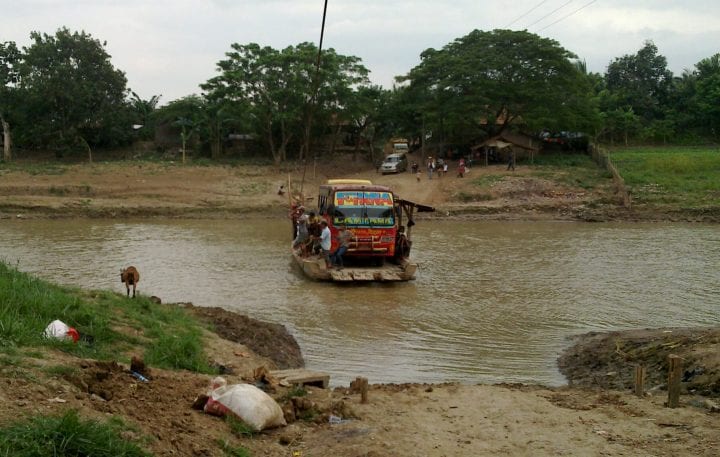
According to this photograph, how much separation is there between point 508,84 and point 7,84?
30996mm

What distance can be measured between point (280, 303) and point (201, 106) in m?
35.0

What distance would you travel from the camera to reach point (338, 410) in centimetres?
717

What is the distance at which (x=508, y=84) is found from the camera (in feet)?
141

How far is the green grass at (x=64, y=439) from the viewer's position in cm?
457

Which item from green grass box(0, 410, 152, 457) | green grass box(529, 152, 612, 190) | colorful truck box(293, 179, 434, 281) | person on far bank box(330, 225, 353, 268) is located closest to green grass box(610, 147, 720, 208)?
green grass box(529, 152, 612, 190)

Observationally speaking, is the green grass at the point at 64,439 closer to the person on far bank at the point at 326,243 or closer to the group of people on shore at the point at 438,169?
the person on far bank at the point at 326,243

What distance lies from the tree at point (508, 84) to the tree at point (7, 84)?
24956mm

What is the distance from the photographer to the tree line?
42938 mm

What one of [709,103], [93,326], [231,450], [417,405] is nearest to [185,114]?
[709,103]

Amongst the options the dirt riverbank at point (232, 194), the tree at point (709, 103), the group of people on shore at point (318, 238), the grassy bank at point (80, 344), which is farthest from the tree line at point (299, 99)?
the grassy bank at point (80, 344)

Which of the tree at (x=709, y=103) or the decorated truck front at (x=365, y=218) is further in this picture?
the tree at (x=709, y=103)

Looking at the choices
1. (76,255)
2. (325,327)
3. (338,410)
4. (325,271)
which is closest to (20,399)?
(338,410)

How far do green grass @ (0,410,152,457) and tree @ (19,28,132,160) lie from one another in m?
41.7

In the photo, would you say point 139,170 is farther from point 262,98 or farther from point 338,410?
point 338,410
